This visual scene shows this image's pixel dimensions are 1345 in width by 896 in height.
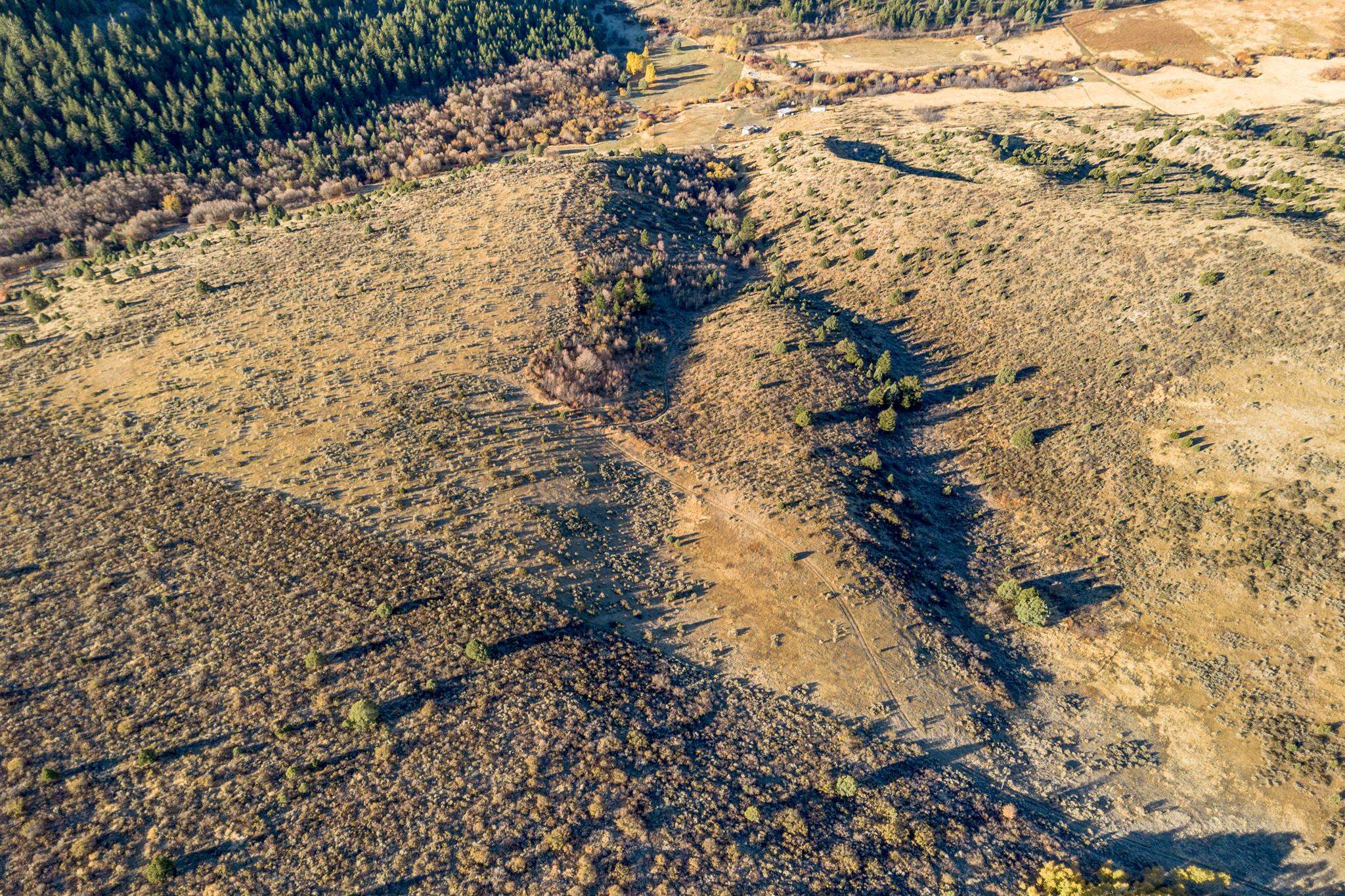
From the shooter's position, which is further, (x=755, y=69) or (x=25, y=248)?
(x=755, y=69)

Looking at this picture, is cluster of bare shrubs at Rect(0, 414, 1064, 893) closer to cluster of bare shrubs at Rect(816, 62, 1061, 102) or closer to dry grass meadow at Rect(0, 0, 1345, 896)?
dry grass meadow at Rect(0, 0, 1345, 896)

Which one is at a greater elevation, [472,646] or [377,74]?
[377,74]

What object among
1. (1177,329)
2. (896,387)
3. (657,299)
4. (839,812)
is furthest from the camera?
(657,299)

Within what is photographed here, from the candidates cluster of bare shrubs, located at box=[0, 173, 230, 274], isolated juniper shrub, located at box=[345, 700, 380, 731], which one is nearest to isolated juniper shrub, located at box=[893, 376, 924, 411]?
isolated juniper shrub, located at box=[345, 700, 380, 731]

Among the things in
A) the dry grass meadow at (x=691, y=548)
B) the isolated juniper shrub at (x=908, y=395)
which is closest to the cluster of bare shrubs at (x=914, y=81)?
the dry grass meadow at (x=691, y=548)

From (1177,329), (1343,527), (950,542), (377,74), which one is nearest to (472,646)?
(950,542)

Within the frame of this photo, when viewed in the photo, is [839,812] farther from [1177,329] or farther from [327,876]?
[1177,329]
